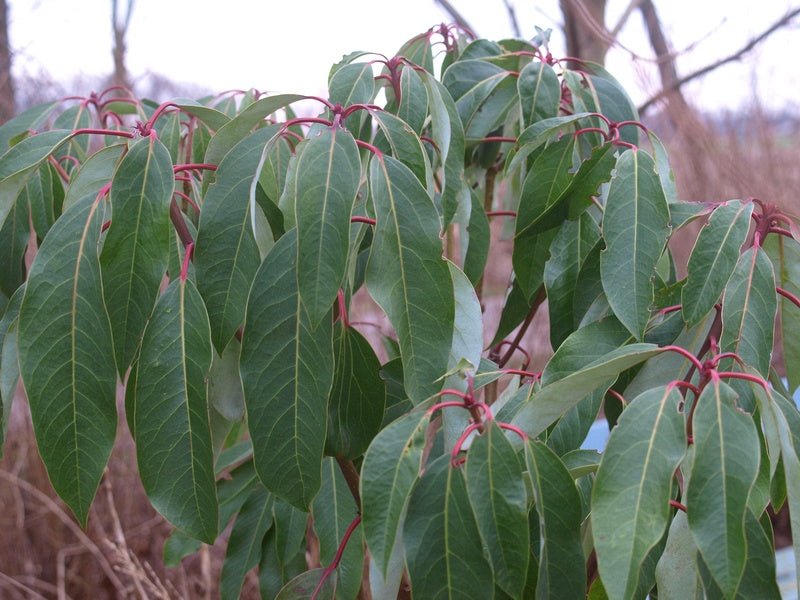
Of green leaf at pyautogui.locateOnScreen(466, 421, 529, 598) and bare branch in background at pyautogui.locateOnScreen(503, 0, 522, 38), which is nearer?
green leaf at pyautogui.locateOnScreen(466, 421, 529, 598)

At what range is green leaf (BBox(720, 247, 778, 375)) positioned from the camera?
70 centimetres

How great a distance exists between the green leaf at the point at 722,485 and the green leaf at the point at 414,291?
21cm

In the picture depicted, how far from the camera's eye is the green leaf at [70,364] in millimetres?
646

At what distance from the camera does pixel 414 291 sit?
66 centimetres

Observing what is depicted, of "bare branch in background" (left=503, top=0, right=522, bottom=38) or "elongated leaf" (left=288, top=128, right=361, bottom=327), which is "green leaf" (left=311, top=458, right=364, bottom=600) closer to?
"elongated leaf" (left=288, top=128, right=361, bottom=327)

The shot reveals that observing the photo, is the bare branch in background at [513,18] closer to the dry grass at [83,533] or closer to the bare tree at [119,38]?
the dry grass at [83,533]

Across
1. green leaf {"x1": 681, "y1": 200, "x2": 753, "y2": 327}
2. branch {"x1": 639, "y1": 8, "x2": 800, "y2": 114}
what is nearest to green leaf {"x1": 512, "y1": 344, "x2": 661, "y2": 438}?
green leaf {"x1": 681, "y1": 200, "x2": 753, "y2": 327}

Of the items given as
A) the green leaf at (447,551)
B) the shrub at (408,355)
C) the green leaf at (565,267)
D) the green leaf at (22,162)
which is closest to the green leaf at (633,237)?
the shrub at (408,355)

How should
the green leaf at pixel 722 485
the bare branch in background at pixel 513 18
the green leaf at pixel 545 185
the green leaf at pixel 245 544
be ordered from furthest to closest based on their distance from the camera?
the bare branch in background at pixel 513 18, the green leaf at pixel 245 544, the green leaf at pixel 545 185, the green leaf at pixel 722 485

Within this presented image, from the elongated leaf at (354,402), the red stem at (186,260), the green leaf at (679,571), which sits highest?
the red stem at (186,260)

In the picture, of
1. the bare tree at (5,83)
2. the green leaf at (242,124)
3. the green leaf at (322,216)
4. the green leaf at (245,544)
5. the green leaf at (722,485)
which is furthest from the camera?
the bare tree at (5,83)

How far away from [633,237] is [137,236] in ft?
1.42

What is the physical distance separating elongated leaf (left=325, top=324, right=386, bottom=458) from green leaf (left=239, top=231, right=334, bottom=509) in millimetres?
107

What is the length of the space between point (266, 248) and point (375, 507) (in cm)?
25
